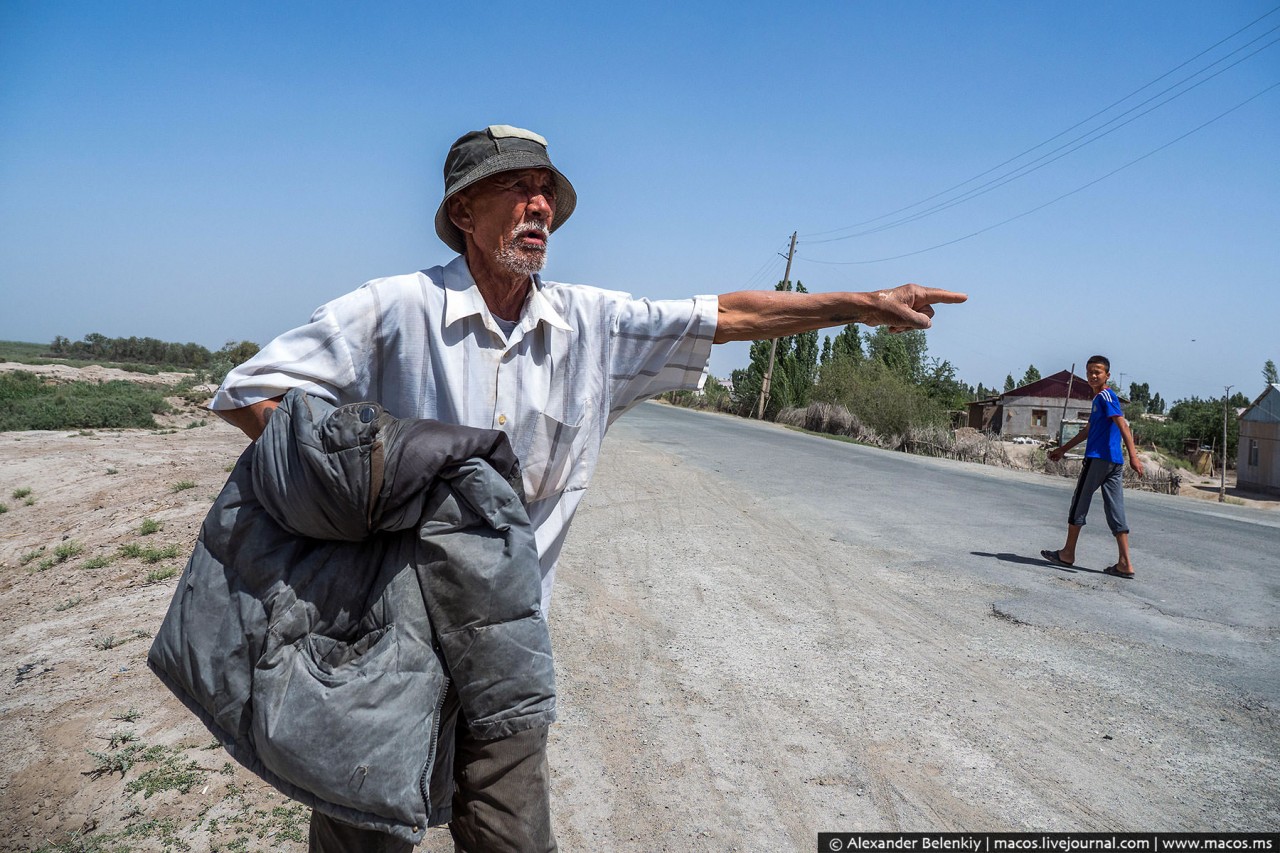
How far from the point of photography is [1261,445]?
112 ft

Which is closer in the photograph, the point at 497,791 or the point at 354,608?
the point at 354,608

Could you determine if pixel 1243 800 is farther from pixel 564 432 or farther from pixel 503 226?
pixel 503 226

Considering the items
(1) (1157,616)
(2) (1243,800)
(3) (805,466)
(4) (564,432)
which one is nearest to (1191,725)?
(2) (1243,800)

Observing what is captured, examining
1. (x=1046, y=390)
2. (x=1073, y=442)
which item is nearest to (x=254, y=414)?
(x=1073, y=442)

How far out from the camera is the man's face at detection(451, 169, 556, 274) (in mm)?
2379

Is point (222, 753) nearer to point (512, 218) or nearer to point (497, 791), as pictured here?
point (497, 791)

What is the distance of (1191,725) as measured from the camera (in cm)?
396

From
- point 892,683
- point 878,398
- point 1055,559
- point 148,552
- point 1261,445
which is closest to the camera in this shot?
point 892,683

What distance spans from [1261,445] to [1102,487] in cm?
3410

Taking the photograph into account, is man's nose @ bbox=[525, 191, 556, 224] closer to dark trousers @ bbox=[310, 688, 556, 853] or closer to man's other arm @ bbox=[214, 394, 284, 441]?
man's other arm @ bbox=[214, 394, 284, 441]

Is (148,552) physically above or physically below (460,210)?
below

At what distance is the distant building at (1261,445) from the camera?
109ft

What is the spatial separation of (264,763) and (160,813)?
192 cm

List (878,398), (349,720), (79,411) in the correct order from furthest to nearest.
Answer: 1. (878,398)
2. (79,411)
3. (349,720)
